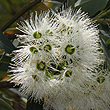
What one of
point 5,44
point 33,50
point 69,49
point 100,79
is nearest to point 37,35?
point 33,50

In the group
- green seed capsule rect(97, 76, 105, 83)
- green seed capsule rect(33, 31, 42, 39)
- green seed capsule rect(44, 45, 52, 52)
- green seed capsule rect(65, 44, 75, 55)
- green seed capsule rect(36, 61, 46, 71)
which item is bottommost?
green seed capsule rect(97, 76, 105, 83)

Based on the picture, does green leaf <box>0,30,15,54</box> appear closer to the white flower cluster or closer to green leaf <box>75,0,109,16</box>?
the white flower cluster

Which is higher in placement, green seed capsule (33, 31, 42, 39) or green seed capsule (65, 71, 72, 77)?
green seed capsule (33, 31, 42, 39)

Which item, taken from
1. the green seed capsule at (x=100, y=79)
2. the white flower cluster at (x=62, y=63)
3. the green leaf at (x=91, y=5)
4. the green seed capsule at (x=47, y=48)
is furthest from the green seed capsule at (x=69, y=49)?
the green leaf at (x=91, y=5)

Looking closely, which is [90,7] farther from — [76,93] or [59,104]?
[59,104]

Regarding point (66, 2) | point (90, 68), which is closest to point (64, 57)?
point (90, 68)

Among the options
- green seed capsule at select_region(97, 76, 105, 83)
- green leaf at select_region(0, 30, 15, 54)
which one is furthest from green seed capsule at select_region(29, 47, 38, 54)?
green seed capsule at select_region(97, 76, 105, 83)

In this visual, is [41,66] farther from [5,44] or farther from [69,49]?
[5,44]

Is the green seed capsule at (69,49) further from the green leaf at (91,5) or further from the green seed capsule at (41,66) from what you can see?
the green leaf at (91,5)
